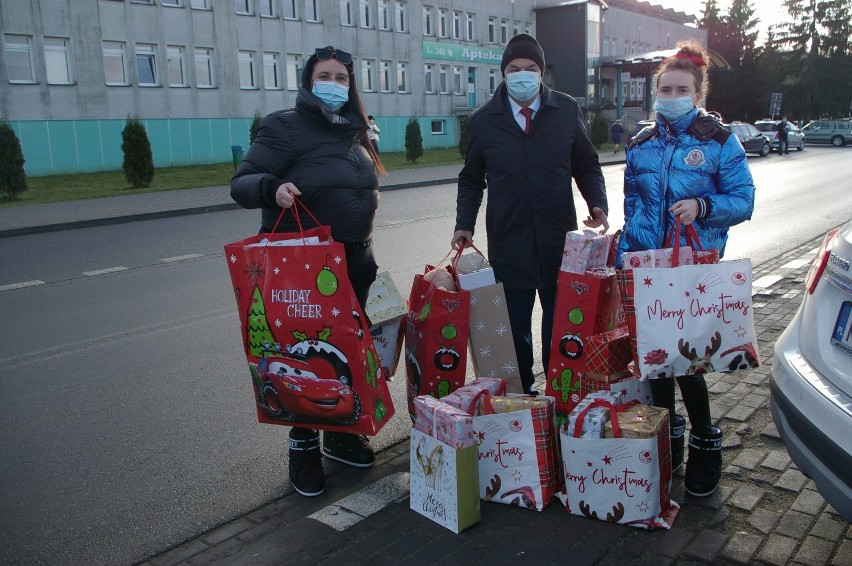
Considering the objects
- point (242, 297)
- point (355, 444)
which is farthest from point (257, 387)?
point (355, 444)

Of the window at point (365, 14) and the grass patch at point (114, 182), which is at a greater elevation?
the window at point (365, 14)

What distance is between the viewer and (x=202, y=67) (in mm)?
34719

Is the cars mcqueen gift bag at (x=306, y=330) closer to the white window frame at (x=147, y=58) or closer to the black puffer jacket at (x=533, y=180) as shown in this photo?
the black puffer jacket at (x=533, y=180)

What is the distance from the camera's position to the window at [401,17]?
1732 inches

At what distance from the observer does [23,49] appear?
28.9 m

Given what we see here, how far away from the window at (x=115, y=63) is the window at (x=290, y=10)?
895 cm

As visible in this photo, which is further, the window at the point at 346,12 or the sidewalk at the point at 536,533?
the window at the point at 346,12

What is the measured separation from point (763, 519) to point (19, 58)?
31876 mm

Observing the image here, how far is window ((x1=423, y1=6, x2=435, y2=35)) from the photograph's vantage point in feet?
151

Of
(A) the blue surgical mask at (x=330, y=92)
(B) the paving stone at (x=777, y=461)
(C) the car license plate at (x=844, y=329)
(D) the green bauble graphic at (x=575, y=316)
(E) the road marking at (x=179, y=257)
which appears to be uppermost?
(A) the blue surgical mask at (x=330, y=92)

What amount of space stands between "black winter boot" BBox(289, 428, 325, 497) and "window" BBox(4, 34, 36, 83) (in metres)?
30.1

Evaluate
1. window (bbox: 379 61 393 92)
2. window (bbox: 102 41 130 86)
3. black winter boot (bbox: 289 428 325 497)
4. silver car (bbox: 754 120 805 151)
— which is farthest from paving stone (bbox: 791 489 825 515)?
window (bbox: 379 61 393 92)

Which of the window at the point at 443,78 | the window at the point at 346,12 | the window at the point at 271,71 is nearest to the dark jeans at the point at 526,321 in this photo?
the window at the point at 271,71

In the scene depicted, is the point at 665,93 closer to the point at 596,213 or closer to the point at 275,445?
the point at 596,213
